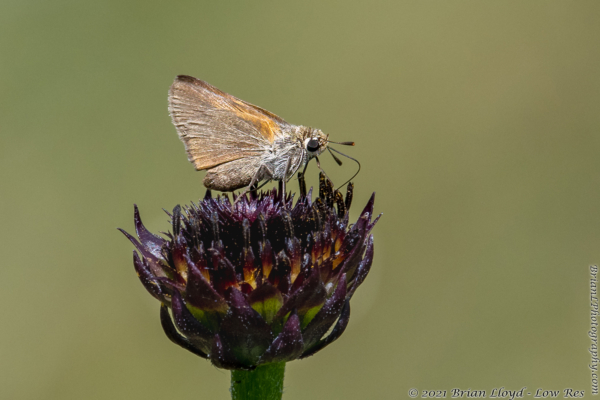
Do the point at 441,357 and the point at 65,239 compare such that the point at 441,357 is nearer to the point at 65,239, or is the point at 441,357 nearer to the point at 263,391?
the point at 263,391

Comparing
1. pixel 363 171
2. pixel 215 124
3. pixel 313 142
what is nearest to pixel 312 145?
pixel 313 142

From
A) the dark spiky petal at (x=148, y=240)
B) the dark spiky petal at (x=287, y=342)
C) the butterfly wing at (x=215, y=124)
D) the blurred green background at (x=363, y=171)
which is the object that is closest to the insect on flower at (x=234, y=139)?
the butterfly wing at (x=215, y=124)

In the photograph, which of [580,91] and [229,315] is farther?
[580,91]

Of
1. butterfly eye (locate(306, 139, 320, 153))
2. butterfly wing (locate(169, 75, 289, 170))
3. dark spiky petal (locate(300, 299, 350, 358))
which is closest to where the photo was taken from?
dark spiky petal (locate(300, 299, 350, 358))

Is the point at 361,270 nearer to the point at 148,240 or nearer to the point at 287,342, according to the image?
the point at 287,342

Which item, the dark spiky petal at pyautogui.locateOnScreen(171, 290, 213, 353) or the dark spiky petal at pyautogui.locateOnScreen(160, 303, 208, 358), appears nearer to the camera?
the dark spiky petal at pyautogui.locateOnScreen(171, 290, 213, 353)

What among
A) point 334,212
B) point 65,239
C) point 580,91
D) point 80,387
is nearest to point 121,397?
point 80,387

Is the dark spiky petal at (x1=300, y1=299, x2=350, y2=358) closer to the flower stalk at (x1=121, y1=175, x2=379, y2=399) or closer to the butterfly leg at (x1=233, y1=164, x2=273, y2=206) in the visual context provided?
the flower stalk at (x1=121, y1=175, x2=379, y2=399)

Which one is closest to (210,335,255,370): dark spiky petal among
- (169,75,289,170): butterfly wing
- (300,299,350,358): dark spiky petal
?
(300,299,350,358): dark spiky petal

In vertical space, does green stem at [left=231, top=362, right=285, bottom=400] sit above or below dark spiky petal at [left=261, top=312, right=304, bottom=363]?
below
